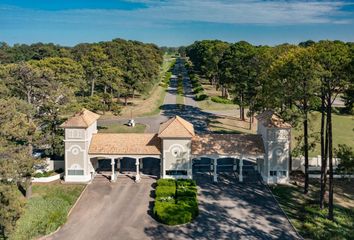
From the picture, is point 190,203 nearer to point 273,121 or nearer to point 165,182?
point 165,182

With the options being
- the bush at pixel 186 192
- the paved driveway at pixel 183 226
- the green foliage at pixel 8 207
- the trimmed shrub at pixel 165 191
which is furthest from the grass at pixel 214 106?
the green foliage at pixel 8 207

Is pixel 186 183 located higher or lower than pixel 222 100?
lower

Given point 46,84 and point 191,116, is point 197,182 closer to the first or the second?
point 46,84

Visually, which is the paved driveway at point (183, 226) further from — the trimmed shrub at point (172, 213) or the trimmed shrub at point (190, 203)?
the trimmed shrub at point (190, 203)

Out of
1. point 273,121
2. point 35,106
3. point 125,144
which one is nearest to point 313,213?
point 273,121

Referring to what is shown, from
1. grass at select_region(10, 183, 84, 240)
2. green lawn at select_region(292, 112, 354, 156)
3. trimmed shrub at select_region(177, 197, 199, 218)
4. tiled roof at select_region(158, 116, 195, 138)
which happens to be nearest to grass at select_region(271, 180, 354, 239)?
trimmed shrub at select_region(177, 197, 199, 218)
